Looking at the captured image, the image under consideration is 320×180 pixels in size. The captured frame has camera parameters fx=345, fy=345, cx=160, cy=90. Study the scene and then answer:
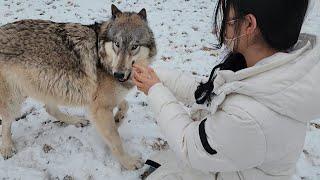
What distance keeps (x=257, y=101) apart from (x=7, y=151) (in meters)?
2.99

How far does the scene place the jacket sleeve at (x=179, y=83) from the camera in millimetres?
2699

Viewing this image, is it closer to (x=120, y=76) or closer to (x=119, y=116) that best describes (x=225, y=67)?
(x=120, y=76)

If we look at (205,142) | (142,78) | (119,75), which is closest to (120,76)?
(119,75)

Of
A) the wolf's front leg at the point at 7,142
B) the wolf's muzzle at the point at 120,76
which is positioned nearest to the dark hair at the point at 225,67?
the wolf's muzzle at the point at 120,76

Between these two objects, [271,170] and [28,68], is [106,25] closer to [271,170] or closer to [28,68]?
[28,68]

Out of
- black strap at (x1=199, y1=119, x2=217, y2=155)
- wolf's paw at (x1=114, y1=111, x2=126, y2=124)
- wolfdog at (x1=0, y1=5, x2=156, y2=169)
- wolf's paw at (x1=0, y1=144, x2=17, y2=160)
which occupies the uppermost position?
black strap at (x1=199, y1=119, x2=217, y2=155)

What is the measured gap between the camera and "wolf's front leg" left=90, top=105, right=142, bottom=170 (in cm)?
354

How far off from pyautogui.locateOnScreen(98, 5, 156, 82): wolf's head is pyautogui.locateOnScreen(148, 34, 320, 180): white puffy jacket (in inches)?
46.9

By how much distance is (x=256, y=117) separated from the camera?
1.70 m

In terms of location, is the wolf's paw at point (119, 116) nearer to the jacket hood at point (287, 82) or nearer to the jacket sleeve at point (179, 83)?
the jacket sleeve at point (179, 83)

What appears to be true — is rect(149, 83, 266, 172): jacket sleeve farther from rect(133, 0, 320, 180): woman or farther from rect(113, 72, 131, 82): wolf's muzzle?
rect(113, 72, 131, 82): wolf's muzzle

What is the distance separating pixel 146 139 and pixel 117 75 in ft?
3.46

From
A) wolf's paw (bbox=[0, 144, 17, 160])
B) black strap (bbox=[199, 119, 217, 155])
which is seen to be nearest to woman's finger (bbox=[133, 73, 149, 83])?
black strap (bbox=[199, 119, 217, 155])

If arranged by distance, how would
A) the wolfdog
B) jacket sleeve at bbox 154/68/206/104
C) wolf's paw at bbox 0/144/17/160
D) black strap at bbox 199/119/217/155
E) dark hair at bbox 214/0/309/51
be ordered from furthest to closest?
1. wolf's paw at bbox 0/144/17/160
2. the wolfdog
3. jacket sleeve at bbox 154/68/206/104
4. black strap at bbox 199/119/217/155
5. dark hair at bbox 214/0/309/51
